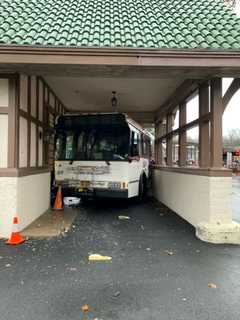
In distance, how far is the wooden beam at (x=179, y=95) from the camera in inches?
315

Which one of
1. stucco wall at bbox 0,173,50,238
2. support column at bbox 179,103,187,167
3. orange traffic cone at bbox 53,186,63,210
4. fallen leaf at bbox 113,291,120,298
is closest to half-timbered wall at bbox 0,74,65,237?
stucco wall at bbox 0,173,50,238

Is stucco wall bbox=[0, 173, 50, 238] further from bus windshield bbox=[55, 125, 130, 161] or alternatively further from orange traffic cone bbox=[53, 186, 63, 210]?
→ bus windshield bbox=[55, 125, 130, 161]

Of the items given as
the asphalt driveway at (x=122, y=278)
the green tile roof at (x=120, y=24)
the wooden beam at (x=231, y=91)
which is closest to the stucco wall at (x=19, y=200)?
the asphalt driveway at (x=122, y=278)

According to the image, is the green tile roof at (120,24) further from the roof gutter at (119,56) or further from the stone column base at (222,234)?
the stone column base at (222,234)

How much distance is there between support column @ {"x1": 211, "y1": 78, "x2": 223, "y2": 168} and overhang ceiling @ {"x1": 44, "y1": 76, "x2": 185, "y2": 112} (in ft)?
3.50

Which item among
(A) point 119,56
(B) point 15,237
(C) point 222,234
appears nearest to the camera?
(A) point 119,56

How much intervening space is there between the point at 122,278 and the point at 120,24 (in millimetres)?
5392

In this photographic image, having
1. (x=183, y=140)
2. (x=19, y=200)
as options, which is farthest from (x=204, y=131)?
(x=19, y=200)

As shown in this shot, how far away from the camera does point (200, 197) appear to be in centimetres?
730

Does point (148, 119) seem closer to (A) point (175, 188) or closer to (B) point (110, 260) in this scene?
(A) point (175, 188)

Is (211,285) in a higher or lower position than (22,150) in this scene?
lower

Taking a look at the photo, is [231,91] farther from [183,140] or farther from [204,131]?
[183,140]

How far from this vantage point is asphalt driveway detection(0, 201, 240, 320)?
3592mm

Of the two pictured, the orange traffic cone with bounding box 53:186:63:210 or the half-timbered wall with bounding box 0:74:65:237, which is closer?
the half-timbered wall with bounding box 0:74:65:237
